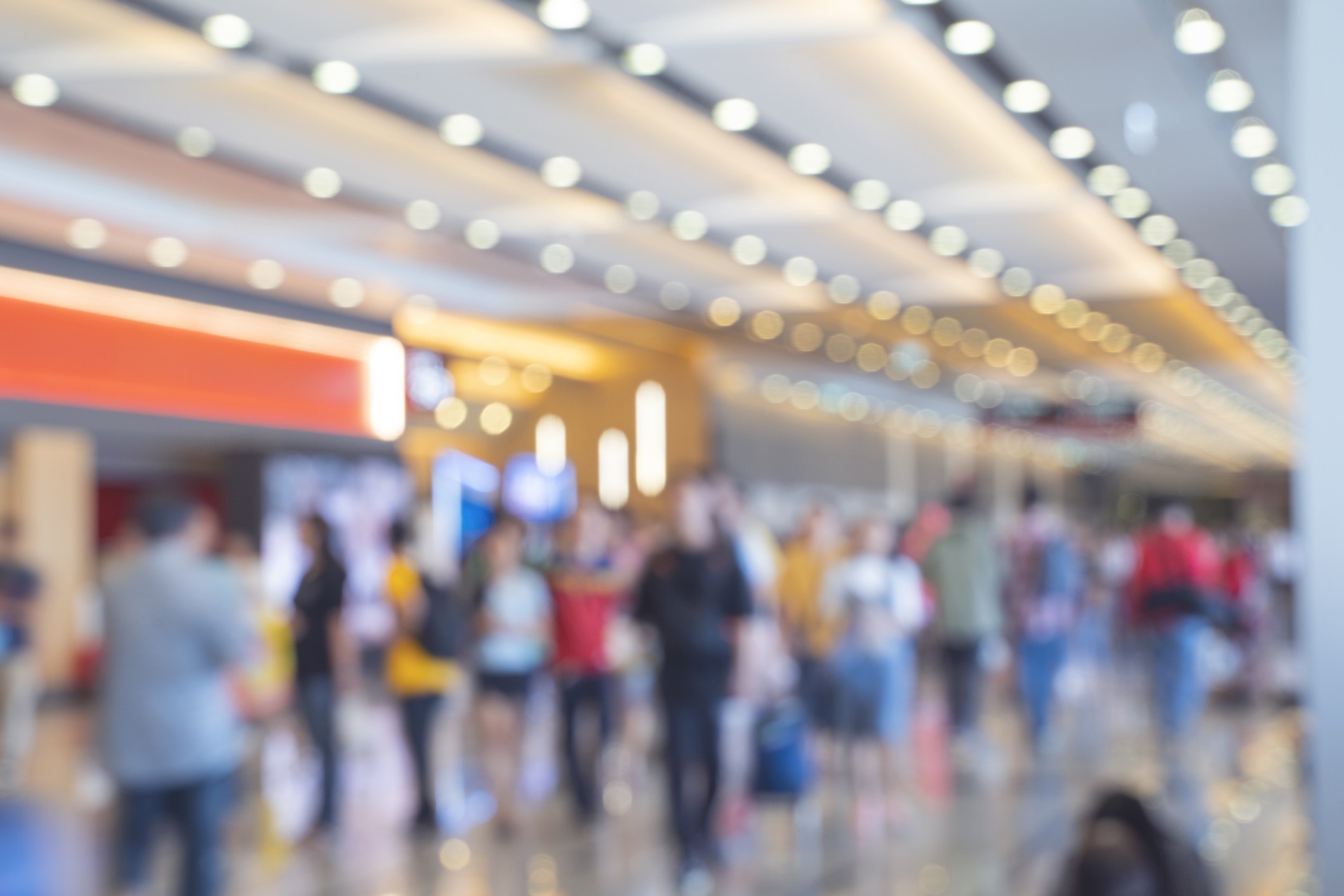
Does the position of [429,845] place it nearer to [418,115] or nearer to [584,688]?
[584,688]

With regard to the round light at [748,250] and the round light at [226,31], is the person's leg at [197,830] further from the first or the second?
the round light at [748,250]

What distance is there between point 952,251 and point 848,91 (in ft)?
12.2

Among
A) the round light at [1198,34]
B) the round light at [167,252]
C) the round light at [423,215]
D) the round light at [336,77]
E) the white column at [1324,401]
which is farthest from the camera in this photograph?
the round light at [167,252]

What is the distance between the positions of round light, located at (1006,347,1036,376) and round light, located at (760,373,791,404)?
10.5 feet

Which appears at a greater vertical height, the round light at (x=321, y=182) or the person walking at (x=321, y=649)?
the round light at (x=321, y=182)

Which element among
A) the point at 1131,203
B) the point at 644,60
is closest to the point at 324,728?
the point at 644,60

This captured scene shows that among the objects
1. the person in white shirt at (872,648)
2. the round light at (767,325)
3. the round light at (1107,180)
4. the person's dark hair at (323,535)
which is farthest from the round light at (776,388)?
the person's dark hair at (323,535)

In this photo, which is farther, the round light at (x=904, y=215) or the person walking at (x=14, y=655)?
the round light at (x=904, y=215)

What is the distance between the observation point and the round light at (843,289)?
1145cm

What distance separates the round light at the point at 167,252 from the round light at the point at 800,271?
4596mm

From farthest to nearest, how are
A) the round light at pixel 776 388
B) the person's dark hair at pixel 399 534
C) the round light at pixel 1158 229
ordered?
the round light at pixel 776 388
the round light at pixel 1158 229
the person's dark hair at pixel 399 534

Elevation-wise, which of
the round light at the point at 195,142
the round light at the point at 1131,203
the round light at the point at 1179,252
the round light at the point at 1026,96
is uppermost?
the round light at the point at 195,142

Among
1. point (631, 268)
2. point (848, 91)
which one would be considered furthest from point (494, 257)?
point (848, 91)

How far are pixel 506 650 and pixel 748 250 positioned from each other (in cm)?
469
